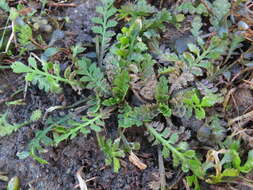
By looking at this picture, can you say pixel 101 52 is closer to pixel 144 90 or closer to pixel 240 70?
pixel 144 90

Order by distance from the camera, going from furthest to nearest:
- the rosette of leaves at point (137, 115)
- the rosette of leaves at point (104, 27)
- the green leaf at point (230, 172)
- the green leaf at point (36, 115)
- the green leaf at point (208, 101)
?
the rosette of leaves at point (104, 27) < the green leaf at point (36, 115) < the rosette of leaves at point (137, 115) < the green leaf at point (208, 101) < the green leaf at point (230, 172)

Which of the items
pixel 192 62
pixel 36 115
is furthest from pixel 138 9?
pixel 36 115

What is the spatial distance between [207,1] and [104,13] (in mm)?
696

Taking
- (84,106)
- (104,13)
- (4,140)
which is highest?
(104,13)

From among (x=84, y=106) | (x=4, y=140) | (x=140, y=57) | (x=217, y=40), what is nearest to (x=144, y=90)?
(x=140, y=57)

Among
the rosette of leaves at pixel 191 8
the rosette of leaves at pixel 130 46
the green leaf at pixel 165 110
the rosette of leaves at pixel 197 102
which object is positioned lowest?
the green leaf at pixel 165 110

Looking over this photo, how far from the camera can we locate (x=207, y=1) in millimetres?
2324

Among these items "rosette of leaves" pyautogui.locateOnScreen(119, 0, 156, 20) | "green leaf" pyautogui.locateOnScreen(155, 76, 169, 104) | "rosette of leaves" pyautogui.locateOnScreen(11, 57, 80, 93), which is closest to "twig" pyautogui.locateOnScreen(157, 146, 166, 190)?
"green leaf" pyautogui.locateOnScreen(155, 76, 169, 104)

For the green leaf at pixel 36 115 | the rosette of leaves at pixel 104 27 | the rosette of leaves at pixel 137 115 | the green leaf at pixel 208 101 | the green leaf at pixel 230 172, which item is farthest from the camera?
the rosette of leaves at pixel 104 27

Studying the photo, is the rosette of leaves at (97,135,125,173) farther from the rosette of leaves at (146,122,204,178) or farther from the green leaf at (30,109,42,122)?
the green leaf at (30,109,42,122)

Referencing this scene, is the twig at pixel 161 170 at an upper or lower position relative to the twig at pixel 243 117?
lower

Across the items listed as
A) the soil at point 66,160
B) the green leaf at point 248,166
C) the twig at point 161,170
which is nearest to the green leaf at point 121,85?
the soil at point 66,160

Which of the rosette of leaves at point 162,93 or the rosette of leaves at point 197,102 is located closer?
the rosette of leaves at point 197,102

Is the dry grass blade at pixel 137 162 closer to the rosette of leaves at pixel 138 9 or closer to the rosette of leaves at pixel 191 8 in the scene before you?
the rosette of leaves at pixel 138 9
